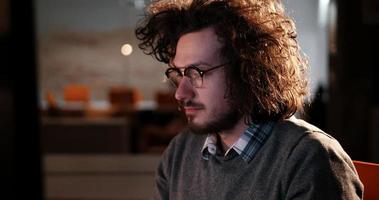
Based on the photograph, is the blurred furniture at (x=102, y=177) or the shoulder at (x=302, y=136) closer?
the shoulder at (x=302, y=136)

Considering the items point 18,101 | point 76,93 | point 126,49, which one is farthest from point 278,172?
point 76,93

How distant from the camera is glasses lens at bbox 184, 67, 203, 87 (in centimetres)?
145

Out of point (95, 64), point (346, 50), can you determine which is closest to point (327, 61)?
point (346, 50)

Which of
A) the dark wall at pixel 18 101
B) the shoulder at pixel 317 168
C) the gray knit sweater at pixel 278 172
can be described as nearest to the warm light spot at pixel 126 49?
the dark wall at pixel 18 101

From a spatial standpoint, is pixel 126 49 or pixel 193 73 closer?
pixel 193 73

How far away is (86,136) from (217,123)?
151 inches

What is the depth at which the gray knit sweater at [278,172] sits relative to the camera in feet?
4.27

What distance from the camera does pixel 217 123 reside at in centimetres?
144

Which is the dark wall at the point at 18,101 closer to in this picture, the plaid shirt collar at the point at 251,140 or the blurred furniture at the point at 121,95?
the blurred furniture at the point at 121,95

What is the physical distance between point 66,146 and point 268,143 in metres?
3.84

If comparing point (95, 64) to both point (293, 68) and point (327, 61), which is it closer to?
point (327, 61)

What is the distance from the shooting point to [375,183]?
153cm

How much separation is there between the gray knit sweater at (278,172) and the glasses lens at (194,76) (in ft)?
0.55

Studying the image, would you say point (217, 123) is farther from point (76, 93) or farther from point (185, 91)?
point (76, 93)
